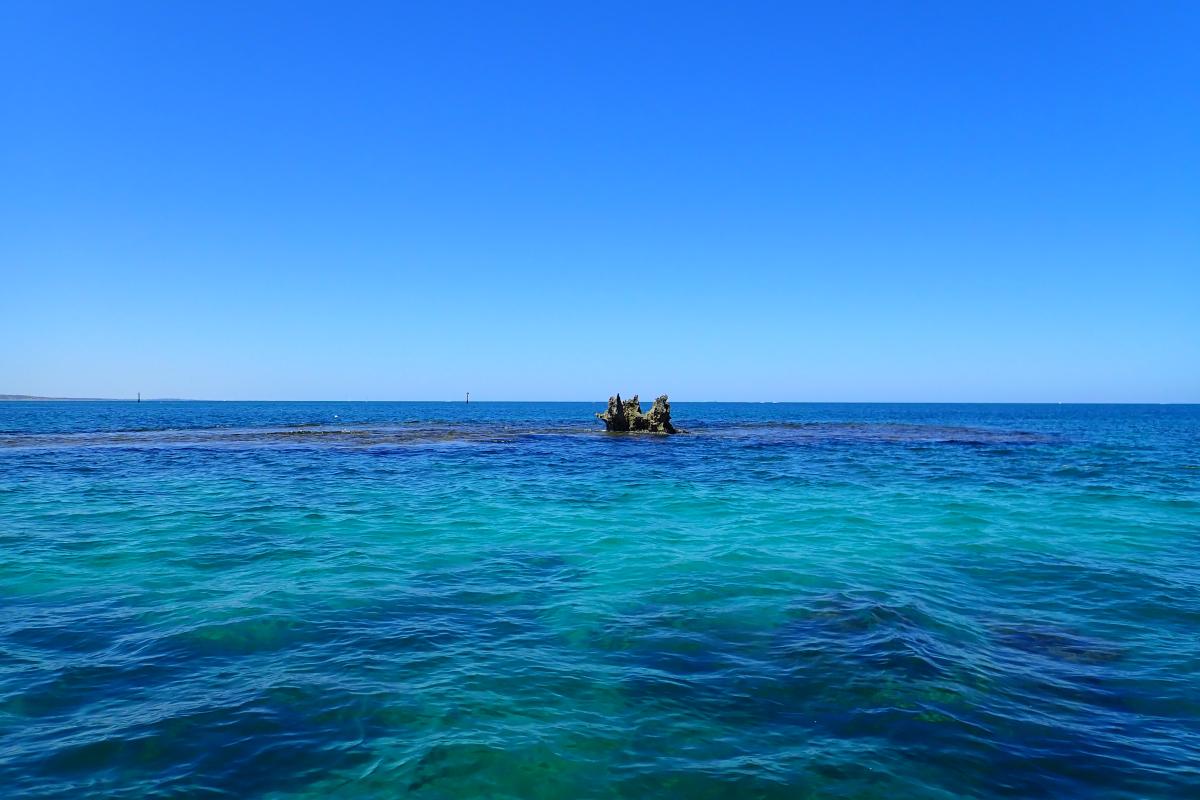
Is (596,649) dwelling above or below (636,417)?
below

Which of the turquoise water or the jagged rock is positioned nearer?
the turquoise water

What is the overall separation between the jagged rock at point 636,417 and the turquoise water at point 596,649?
34027mm

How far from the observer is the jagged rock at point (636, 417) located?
176 feet

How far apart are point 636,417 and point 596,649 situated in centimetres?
4647

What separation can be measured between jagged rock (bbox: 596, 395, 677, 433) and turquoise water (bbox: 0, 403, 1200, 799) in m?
34.0

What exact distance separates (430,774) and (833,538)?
11677 mm

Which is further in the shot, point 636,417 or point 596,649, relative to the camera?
point 636,417

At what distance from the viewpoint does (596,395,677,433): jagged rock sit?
53688 mm

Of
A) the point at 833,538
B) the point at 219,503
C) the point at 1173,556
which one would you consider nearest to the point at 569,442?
the point at 219,503

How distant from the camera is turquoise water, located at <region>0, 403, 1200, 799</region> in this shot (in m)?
5.92

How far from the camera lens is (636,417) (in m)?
55.0

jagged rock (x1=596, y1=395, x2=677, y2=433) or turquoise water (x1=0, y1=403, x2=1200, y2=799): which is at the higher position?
jagged rock (x1=596, y1=395, x2=677, y2=433)

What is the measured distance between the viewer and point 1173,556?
45.3 feet

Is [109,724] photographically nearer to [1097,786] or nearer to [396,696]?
[396,696]
